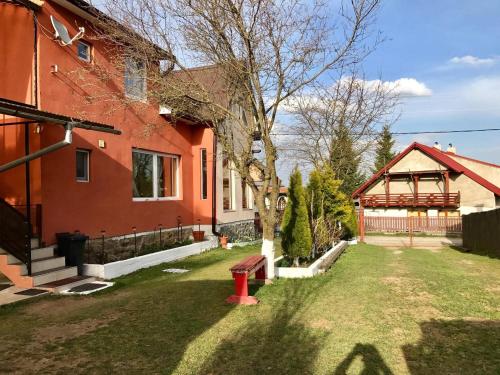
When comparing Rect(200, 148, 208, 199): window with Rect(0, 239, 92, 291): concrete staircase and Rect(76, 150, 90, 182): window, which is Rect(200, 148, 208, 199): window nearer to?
Rect(76, 150, 90, 182): window

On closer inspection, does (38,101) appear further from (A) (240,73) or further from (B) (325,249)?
(B) (325,249)

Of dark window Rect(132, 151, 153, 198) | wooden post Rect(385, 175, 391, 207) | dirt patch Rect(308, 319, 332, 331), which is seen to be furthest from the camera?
wooden post Rect(385, 175, 391, 207)

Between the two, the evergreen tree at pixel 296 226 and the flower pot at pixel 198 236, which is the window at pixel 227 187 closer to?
the flower pot at pixel 198 236

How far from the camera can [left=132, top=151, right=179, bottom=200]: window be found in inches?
497

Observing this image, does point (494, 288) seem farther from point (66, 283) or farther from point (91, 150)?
point (91, 150)

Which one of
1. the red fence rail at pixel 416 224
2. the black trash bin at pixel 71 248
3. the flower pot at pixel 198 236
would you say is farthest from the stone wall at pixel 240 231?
the red fence rail at pixel 416 224

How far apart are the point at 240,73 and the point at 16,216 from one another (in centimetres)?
506

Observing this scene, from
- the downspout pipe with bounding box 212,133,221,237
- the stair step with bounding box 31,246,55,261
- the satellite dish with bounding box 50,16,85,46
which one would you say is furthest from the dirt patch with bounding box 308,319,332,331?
the downspout pipe with bounding box 212,133,221,237

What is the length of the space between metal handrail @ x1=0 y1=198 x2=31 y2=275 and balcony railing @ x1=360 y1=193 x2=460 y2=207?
33278 millimetres

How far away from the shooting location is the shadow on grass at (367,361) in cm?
424

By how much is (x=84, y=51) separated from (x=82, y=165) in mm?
2896

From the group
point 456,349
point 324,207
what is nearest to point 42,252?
point 456,349

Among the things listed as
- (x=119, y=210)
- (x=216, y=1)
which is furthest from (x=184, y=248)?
(x=216, y=1)

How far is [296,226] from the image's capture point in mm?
10055
